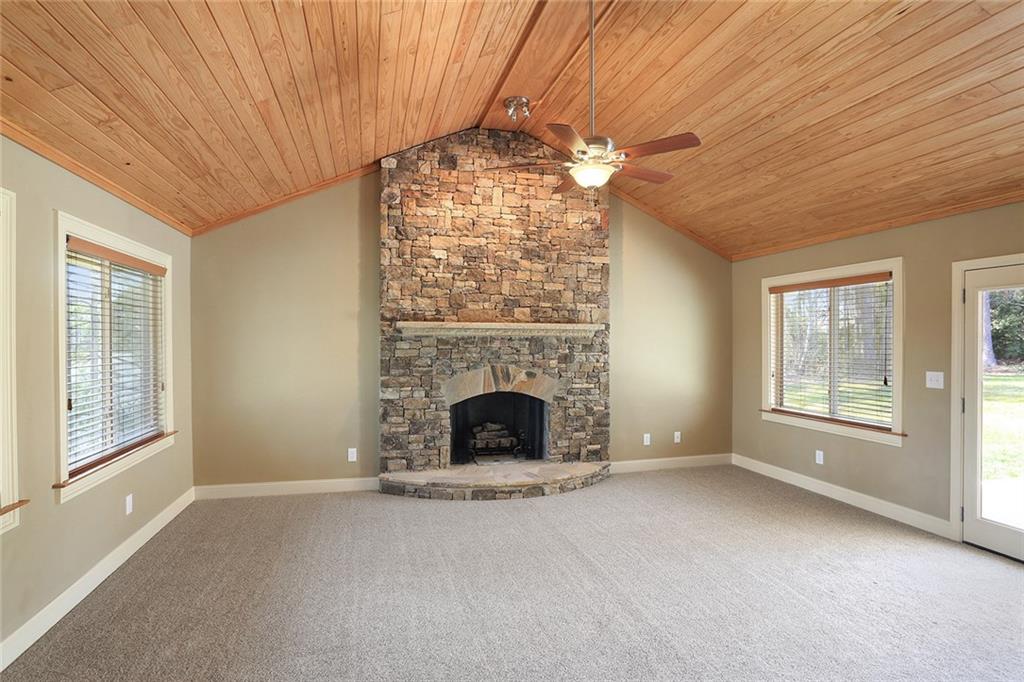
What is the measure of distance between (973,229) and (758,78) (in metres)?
1.96

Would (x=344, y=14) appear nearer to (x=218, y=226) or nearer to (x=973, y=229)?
(x=218, y=226)

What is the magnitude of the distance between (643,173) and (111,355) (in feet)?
11.6

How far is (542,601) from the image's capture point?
2.96m

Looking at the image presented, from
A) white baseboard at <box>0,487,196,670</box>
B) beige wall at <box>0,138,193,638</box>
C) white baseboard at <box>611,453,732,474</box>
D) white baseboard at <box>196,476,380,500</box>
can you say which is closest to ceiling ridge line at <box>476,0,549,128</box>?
beige wall at <box>0,138,193,638</box>

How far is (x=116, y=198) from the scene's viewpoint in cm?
340

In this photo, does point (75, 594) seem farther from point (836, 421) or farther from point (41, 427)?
point (836, 421)

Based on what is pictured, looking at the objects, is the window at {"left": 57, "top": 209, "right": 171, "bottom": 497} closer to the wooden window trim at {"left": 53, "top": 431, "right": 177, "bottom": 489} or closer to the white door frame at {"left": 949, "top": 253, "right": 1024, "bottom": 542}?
the wooden window trim at {"left": 53, "top": 431, "right": 177, "bottom": 489}

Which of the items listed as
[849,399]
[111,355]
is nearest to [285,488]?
[111,355]

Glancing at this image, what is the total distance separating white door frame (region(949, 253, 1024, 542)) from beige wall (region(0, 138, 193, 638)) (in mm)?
5631

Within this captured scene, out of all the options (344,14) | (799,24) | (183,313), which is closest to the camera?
(344,14)

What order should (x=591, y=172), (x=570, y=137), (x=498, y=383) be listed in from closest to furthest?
(x=570, y=137) < (x=591, y=172) < (x=498, y=383)

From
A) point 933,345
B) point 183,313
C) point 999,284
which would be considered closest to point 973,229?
point 999,284

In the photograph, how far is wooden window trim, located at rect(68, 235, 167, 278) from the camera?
116 inches

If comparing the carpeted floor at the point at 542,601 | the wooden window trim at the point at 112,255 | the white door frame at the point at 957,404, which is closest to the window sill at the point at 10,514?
the carpeted floor at the point at 542,601
